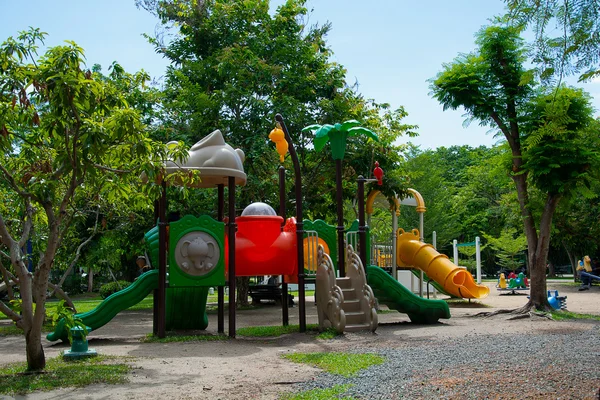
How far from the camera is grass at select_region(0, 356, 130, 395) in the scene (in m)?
6.51

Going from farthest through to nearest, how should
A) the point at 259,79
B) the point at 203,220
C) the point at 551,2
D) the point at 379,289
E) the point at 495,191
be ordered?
the point at 495,191, the point at 259,79, the point at 379,289, the point at 203,220, the point at 551,2

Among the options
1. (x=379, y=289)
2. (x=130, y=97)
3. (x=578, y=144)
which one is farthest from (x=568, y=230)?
(x=130, y=97)

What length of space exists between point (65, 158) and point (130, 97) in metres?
8.82

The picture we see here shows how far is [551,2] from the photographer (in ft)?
15.4

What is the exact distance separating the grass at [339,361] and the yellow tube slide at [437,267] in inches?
485

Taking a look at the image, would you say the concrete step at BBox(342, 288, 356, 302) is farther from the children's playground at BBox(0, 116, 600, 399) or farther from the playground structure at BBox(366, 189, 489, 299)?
the playground structure at BBox(366, 189, 489, 299)

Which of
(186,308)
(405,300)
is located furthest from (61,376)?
(405,300)

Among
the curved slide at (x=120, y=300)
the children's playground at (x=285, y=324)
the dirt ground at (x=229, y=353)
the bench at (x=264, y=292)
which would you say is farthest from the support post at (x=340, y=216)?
the bench at (x=264, y=292)

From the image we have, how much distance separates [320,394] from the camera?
5957 mm

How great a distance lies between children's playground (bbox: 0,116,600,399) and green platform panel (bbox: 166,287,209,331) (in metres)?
0.02

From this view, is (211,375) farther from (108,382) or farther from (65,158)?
(65,158)

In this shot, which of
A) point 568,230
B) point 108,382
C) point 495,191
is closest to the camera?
point 108,382

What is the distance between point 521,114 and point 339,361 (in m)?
9.55

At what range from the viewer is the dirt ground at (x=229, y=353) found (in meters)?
6.43
